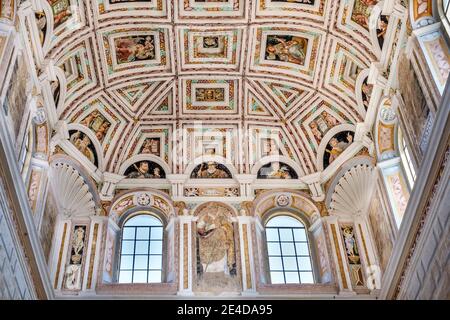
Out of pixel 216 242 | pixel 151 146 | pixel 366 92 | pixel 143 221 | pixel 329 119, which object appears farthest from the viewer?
pixel 151 146

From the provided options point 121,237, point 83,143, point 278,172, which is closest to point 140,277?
point 121,237

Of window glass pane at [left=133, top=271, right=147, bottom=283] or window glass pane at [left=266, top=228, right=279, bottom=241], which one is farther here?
window glass pane at [left=266, top=228, right=279, bottom=241]

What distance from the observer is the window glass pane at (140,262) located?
52.5ft

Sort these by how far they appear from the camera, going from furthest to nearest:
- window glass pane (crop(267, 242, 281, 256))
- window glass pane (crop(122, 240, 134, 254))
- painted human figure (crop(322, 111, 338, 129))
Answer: painted human figure (crop(322, 111, 338, 129)) < window glass pane (crop(267, 242, 281, 256)) < window glass pane (crop(122, 240, 134, 254))

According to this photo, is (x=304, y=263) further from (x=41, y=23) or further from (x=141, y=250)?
(x=41, y=23)

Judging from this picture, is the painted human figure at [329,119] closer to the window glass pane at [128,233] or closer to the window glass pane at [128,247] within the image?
the window glass pane at [128,233]

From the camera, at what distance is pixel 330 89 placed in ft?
56.3

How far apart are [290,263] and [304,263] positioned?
0.36 metres

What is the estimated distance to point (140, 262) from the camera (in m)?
16.1

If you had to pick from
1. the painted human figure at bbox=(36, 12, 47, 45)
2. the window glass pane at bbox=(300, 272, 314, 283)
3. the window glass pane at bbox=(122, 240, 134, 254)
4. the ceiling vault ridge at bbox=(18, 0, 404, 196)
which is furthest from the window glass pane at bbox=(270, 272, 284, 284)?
the painted human figure at bbox=(36, 12, 47, 45)

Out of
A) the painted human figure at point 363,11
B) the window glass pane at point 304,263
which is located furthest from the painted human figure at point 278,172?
the painted human figure at point 363,11

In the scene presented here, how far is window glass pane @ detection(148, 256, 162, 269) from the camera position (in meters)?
16.0

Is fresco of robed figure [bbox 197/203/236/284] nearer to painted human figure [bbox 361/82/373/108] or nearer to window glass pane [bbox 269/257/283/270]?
window glass pane [bbox 269/257/283/270]

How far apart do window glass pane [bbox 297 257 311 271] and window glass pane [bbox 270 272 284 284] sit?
0.58 meters
